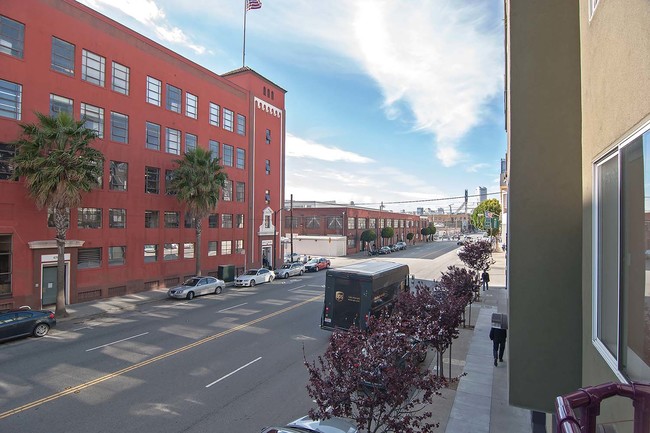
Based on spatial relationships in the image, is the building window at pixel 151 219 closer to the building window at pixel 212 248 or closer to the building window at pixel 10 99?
the building window at pixel 212 248

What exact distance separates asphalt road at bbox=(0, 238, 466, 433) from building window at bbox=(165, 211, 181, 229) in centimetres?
1066

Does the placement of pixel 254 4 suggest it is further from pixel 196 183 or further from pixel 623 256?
pixel 623 256

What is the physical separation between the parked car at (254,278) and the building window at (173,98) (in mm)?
15344

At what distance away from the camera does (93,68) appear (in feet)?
85.6

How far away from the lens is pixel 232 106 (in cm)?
3891

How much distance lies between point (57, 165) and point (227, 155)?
60.9 feet

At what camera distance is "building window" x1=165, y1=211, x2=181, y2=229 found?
31516mm

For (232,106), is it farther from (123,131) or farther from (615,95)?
(615,95)

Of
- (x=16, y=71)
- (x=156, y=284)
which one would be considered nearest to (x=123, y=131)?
(x=16, y=71)

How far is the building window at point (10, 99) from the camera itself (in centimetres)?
2112

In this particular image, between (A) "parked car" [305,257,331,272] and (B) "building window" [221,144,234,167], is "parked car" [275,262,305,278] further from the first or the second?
(B) "building window" [221,144,234,167]

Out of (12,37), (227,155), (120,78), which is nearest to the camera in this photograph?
(12,37)

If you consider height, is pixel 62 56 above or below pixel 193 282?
above

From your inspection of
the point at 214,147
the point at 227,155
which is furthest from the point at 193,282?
the point at 227,155
